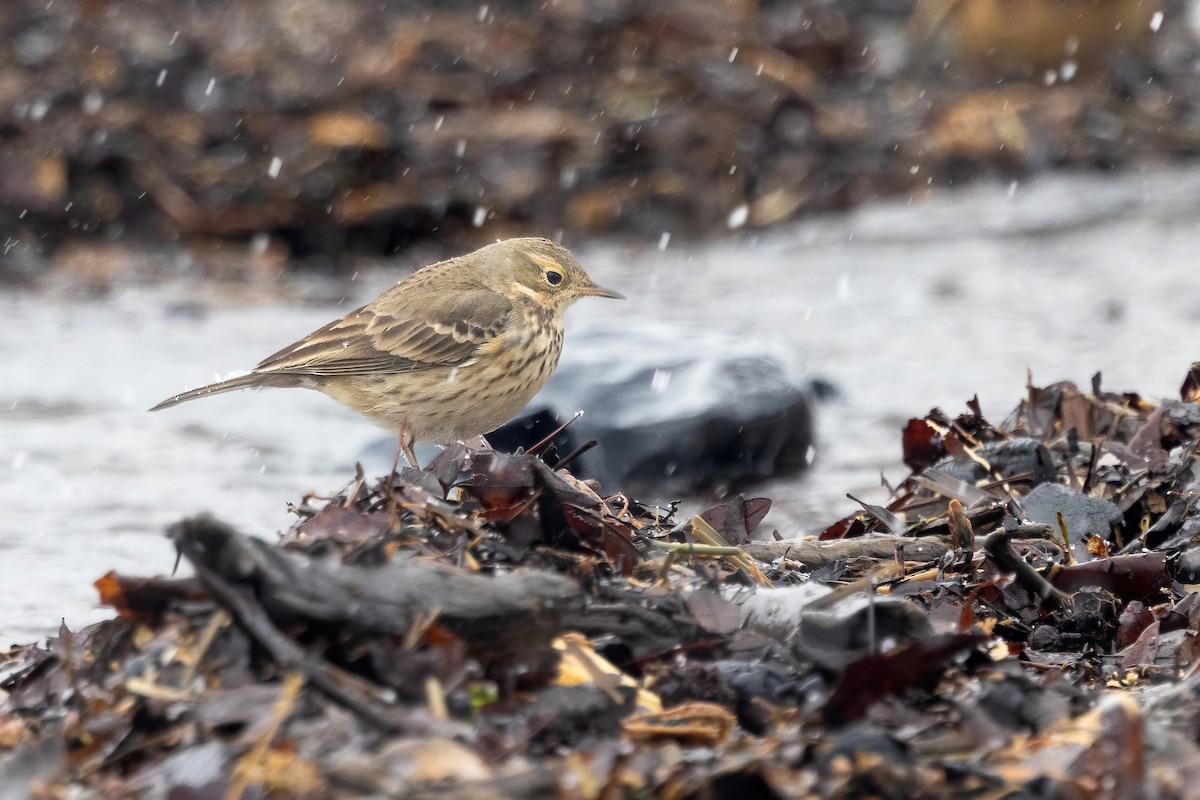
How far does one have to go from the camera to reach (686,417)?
6.96 m

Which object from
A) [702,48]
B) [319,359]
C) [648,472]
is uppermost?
[702,48]

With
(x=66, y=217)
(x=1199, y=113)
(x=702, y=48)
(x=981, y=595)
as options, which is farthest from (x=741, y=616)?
(x=1199, y=113)

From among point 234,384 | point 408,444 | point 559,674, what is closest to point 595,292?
point 408,444

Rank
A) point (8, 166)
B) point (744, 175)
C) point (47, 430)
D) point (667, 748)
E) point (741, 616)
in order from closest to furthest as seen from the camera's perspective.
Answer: point (667, 748) → point (741, 616) → point (47, 430) → point (8, 166) → point (744, 175)

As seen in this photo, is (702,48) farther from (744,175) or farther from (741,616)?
(741,616)

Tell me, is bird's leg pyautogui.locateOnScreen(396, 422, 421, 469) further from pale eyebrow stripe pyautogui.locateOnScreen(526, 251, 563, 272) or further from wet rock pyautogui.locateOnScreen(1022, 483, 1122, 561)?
wet rock pyautogui.locateOnScreen(1022, 483, 1122, 561)

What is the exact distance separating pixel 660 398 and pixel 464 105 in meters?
4.85

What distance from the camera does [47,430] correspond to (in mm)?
7539

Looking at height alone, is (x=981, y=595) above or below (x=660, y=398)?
above

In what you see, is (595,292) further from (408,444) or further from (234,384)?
(234,384)

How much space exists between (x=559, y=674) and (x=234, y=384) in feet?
11.5

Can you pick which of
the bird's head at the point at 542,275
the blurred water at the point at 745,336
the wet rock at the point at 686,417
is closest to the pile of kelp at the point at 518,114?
the blurred water at the point at 745,336

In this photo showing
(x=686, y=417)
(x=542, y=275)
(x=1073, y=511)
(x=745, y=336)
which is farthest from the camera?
(x=745, y=336)

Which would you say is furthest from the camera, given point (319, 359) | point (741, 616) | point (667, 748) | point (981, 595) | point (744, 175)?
point (744, 175)
